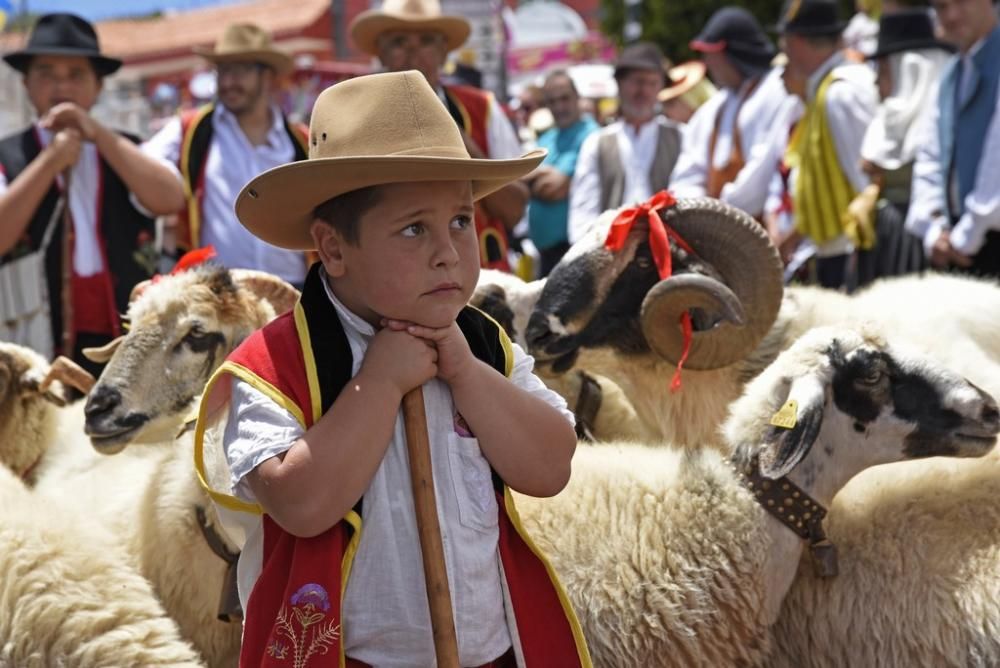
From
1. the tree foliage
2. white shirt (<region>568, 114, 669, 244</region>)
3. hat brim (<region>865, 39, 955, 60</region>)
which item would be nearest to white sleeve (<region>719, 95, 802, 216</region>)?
hat brim (<region>865, 39, 955, 60</region>)

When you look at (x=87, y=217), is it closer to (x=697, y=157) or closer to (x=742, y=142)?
(x=697, y=157)

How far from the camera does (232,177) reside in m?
4.87

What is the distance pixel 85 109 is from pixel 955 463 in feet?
12.0

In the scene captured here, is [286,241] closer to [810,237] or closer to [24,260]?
[24,260]

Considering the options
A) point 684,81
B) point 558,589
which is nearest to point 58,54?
point 558,589

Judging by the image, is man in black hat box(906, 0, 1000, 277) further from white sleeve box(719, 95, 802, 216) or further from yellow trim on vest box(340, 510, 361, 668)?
yellow trim on vest box(340, 510, 361, 668)

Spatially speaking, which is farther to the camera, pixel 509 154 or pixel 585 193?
pixel 585 193

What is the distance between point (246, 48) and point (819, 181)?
2.68 m

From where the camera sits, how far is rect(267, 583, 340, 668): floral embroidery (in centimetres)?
183

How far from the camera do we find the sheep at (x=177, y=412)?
327cm

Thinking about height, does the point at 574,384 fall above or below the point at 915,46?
below

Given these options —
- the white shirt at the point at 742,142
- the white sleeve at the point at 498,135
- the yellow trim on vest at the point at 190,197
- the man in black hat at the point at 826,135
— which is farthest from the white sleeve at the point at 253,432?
the white shirt at the point at 742,142

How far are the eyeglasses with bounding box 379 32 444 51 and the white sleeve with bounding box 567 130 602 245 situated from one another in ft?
5.68

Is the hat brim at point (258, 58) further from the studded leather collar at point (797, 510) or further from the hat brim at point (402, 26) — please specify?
the studded leather collar at point (797, 510)
